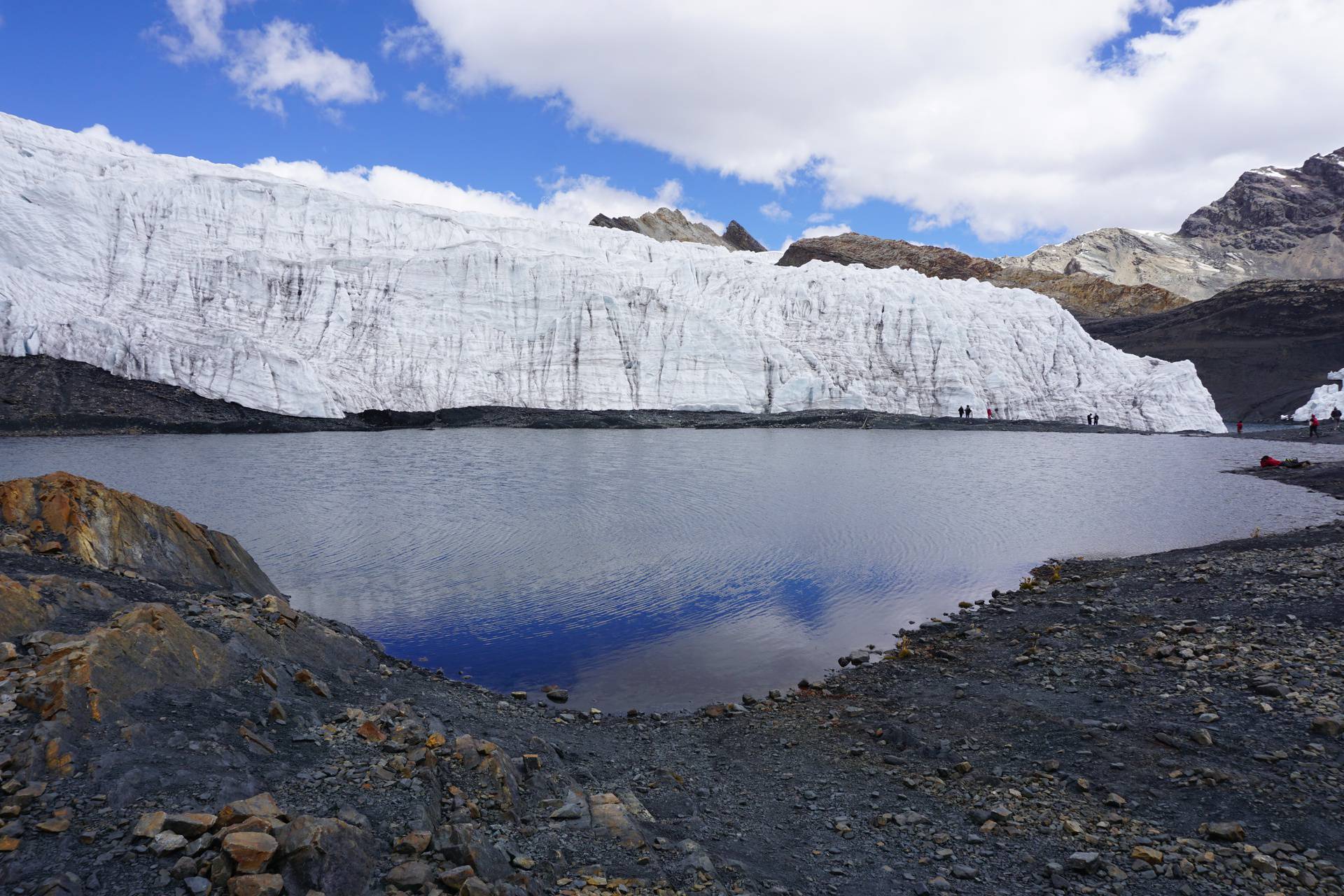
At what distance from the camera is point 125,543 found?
348 inches

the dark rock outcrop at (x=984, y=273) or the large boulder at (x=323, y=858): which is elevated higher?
the dark rock outcrop at (x=984, y=273)

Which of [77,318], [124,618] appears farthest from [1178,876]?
[77,318]

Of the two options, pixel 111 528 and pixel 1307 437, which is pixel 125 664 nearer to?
pixel 111 528

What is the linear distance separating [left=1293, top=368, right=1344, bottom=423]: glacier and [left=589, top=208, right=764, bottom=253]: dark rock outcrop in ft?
266

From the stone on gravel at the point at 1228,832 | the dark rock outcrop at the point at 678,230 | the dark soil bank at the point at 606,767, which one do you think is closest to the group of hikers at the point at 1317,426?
the dark soil bank at the point at 606,767

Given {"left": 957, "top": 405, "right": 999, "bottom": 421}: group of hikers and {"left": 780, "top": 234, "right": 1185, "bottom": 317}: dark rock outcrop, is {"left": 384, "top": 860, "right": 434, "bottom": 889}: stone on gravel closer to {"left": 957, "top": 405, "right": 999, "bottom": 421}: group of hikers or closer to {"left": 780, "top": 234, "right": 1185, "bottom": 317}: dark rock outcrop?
{"left": 957, "top": 405, "right": 999, "bottom": 421}: group of hikers

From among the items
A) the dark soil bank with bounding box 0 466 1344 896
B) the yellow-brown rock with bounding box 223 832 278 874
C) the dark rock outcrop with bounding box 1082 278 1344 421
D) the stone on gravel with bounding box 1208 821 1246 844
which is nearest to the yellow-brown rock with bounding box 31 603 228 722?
the dark soil bank with bounding box 0 466 1344 896

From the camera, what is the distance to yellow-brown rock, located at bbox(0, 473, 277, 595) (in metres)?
8.38

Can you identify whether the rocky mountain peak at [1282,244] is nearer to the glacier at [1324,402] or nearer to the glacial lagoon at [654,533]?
the glacier at [1324,402]

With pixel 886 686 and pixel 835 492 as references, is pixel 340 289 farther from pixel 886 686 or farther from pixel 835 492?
pixel 886 686

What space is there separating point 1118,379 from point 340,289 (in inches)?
2561

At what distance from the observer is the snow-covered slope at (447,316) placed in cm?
5169

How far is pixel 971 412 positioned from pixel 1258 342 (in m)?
50.8

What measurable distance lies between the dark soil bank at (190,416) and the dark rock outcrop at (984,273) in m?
66.6
